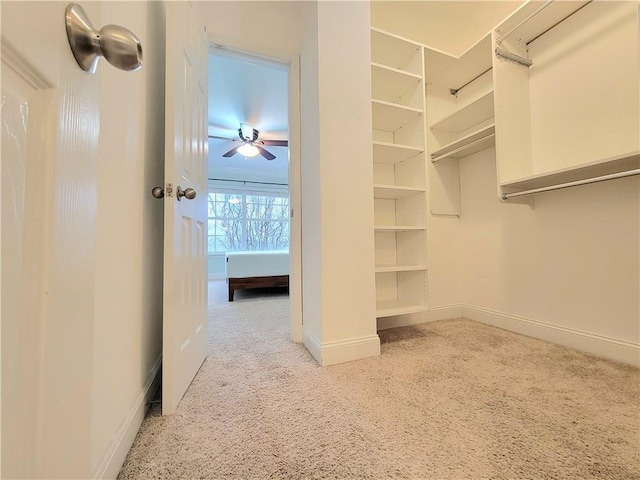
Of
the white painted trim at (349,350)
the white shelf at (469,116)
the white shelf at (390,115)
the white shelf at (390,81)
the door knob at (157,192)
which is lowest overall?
the white painted trim at (349,350)

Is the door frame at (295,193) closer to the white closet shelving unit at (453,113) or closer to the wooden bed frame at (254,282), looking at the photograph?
the white closet shelving unit at (453,113)

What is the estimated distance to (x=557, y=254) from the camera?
69.3 inches

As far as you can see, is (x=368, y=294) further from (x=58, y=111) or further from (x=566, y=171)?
(x=58, y=111)

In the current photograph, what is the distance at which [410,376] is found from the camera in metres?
1.34

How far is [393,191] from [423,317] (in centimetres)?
112

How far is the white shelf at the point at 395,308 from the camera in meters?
1.76

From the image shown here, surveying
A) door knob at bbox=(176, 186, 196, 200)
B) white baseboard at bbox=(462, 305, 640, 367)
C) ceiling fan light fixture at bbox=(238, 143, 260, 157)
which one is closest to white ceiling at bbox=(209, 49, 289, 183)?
ceiling fan light fixture at bbox=(238, 143, 260, 157)

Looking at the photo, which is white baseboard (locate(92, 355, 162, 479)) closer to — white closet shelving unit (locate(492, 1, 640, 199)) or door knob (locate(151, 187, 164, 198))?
door knob (locate(151, 187, 164, 198))

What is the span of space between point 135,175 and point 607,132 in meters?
2.46

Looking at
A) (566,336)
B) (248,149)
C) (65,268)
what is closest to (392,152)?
(566,336)

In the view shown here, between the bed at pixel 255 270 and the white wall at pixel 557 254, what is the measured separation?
217 centimetres

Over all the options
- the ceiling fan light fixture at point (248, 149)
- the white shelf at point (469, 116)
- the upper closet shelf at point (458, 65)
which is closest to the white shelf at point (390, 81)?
the upper closet shelf at point (458, 65)

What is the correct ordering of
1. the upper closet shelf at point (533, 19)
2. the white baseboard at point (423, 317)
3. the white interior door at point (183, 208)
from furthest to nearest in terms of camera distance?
1. the white baseboard at point (423, 317)
2. the upper closet shelf at point (533, 19)
3. the white interior door at point (183, 208)

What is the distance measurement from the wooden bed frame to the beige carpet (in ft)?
5.52
